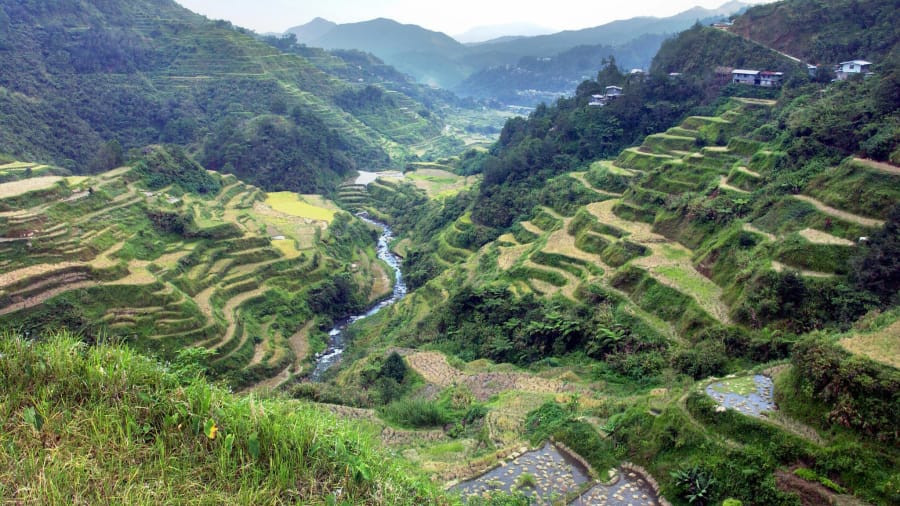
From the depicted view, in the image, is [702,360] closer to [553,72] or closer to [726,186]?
[726,186]

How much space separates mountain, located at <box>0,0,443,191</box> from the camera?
163 feet

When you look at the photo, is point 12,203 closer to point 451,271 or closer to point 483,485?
point 451,271

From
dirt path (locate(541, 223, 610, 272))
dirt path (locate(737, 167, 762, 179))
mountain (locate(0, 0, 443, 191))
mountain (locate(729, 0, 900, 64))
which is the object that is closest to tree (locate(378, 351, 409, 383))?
dirt path (locate(541, 223, 610, 272))

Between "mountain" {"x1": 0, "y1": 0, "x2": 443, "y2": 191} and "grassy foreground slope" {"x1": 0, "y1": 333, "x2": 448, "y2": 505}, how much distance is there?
42.9 metres

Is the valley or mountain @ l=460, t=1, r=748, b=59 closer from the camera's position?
the valley

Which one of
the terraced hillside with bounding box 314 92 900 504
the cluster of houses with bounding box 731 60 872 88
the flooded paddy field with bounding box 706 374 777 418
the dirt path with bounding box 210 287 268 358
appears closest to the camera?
the terraced hillside with bounding box 314 92 900 504

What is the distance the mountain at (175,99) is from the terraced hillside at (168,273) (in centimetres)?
1693

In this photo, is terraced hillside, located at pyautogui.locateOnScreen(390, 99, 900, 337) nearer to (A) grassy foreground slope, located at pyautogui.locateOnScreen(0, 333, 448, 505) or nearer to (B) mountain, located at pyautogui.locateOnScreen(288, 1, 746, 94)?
(A) grassy foreground slope, located at pyautogui.locateOnScreen(0, 333, 448, 505)

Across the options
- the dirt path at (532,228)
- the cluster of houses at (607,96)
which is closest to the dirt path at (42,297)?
the dirt path at (532,228)

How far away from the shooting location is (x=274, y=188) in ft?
162

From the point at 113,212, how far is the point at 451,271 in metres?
17.3

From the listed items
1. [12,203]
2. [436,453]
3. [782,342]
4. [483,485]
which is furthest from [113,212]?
[782,342]

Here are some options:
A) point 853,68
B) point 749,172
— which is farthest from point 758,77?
point 749,172

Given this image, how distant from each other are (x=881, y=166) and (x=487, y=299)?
13390 mm
